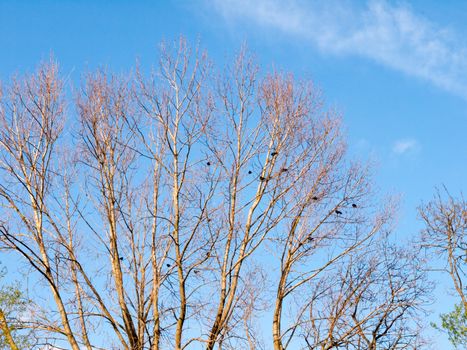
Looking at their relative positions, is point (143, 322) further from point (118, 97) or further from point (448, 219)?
point (448, 219)

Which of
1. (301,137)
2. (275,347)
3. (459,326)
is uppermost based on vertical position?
(301,137)

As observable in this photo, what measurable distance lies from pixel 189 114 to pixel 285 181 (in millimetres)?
1861

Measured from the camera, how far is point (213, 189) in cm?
883

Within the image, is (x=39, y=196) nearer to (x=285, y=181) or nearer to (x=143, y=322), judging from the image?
(x=143, y=322)

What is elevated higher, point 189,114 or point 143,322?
point 189,114

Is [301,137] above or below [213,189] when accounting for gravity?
above

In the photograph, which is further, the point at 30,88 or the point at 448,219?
the point at 448,219

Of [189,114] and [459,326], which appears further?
[459,326]

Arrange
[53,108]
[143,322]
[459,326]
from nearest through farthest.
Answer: [143,322] → [53,108] → [459,326]

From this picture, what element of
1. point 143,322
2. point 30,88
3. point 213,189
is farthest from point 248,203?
point 30,88

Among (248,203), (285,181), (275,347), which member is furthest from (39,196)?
(275,347)

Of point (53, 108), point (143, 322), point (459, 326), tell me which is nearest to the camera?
point (143, 322)

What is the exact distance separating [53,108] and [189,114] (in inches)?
84.6

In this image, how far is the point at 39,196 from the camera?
873 cm
